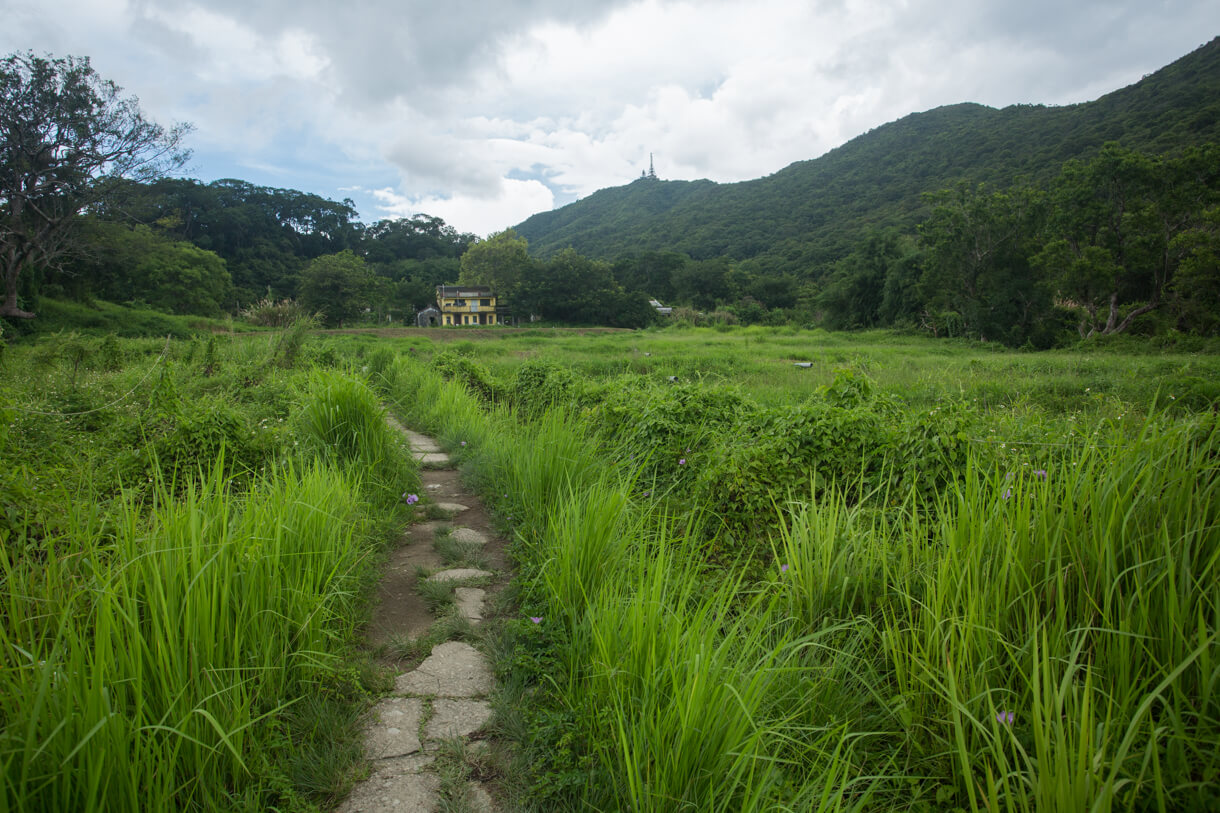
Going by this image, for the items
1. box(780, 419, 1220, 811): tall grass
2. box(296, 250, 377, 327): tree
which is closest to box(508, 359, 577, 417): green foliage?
box(780, 419, 1220, 811): tall grass

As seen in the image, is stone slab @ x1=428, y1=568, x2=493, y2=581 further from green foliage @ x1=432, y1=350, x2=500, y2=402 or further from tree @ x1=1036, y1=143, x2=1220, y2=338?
tree @ x1=1036, y1=143, x2=1220, y2=338

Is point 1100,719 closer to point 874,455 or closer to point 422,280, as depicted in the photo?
point 874,455

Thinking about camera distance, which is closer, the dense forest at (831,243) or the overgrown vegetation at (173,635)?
the overgrown vegetation at (173,635)

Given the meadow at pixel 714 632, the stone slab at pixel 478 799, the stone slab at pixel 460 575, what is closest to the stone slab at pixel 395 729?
the meadow at pixel 714 632

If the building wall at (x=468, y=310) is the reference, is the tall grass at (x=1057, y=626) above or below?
below

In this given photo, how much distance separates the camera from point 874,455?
10.5 ft

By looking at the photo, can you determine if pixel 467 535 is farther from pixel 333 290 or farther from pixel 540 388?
pixel 333 290

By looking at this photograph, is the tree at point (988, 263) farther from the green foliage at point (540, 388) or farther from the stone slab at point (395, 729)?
the stone slab at point (395, 729)

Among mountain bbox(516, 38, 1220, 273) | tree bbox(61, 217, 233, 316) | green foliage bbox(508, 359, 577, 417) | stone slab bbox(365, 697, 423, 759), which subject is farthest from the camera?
mountain bbox(516, 38, 1220, 273)

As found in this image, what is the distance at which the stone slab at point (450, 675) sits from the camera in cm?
207

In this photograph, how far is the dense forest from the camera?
2214cm

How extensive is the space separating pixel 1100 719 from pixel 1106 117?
59188 mm

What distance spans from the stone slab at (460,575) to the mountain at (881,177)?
128 feet

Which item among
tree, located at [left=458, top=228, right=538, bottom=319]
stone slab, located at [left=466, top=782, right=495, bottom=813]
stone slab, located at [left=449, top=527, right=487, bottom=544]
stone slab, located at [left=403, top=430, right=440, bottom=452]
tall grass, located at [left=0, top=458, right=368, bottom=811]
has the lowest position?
stone slab, located at [left=466, top=782, right=495, bottom=813]
